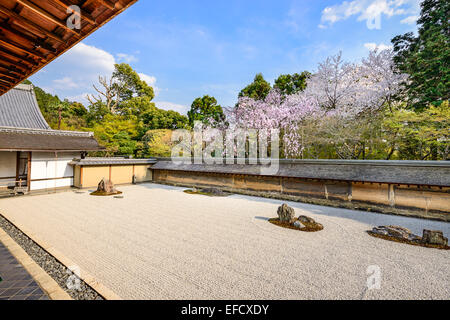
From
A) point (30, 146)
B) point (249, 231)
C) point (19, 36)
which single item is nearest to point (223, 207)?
point (249, 231)

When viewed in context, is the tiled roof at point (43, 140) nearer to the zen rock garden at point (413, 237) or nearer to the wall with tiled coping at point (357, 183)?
the wall with tiled coping at point (357, 183)

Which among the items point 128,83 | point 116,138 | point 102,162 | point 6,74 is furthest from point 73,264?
point 128,83

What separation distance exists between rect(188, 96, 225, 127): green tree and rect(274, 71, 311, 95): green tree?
7321 millimetres

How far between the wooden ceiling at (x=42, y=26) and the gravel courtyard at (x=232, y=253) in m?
3.88

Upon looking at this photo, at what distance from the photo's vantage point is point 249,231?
20.8ft

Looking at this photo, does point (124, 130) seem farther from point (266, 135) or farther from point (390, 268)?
point (390, 268)

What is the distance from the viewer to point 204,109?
923 inches

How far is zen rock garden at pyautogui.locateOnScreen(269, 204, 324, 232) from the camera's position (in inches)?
260

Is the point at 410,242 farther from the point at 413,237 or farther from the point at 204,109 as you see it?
the point at 204,109

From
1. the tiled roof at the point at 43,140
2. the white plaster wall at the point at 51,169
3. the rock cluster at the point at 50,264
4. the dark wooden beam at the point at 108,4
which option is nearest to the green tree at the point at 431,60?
the dark wooden beam at the point at 108,4

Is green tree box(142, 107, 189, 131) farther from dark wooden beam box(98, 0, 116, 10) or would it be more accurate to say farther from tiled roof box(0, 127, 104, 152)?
dark wooden beam box(98, 0, 116, 10)

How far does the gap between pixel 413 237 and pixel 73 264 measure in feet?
28.9

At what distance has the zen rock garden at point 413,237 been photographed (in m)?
5.37
